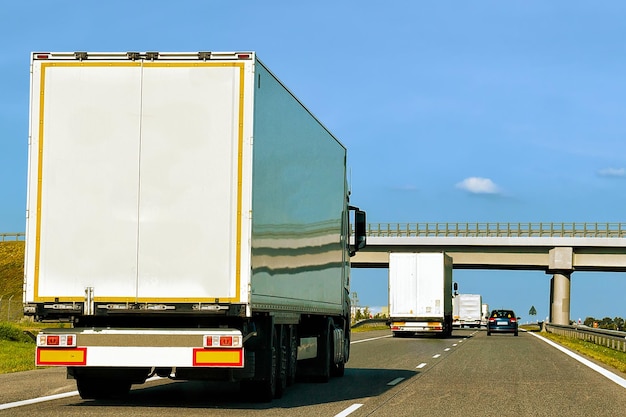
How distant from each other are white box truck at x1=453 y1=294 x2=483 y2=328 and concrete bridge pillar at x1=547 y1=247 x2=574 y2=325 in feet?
21.8

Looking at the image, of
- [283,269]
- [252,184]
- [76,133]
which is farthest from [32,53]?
[283,269]

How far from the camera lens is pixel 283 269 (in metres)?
13.4

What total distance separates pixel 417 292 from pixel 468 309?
37.4 m

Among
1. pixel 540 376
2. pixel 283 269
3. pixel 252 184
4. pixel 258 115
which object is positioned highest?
pixel 258 115

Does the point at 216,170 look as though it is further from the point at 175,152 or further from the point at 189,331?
the point at 189,331

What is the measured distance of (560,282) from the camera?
7156 centimetres

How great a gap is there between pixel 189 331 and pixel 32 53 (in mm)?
3564

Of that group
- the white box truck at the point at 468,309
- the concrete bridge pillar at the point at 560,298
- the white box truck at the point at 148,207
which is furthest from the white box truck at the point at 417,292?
the white box truck at the point at 468,309

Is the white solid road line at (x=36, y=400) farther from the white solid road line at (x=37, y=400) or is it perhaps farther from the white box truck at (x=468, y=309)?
the white box truck at (x=468, y=309)

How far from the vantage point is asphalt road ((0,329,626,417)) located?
12195 mm

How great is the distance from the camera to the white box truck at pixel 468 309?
8062 cm

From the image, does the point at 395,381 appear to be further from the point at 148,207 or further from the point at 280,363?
the point at 148,207

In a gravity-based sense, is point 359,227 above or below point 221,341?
above

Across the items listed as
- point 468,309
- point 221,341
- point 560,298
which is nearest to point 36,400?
point 221,341
